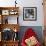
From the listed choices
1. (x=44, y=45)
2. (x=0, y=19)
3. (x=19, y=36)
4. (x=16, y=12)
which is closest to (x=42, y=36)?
(x=44, y=45)

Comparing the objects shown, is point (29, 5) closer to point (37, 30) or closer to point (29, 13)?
point (29, 13)

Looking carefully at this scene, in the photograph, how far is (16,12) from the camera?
567 cm

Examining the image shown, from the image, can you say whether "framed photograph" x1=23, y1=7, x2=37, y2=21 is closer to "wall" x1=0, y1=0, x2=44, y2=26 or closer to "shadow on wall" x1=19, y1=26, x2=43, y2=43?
"wall" x1=0, y1=0, x2=44, y2=26

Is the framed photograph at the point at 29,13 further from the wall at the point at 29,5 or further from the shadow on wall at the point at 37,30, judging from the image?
the shadow on wall at the point at 37,30

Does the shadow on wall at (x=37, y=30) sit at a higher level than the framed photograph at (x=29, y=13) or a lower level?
lower

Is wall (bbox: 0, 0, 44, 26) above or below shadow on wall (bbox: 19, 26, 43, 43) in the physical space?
above

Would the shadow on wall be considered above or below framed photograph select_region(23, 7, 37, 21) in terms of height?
below

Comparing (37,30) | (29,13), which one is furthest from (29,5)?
(37,30)

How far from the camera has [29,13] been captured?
584 centimetres

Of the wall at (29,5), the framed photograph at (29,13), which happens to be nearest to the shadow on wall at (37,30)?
the wall at (29,5)

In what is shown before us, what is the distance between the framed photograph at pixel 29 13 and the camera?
5801mm

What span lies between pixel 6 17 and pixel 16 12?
0.45 m

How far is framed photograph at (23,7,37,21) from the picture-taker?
19.0 feet

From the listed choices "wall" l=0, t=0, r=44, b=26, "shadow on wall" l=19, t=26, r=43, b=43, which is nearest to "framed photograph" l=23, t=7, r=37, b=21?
"wall" l=0, t=0, r=44, b=26
